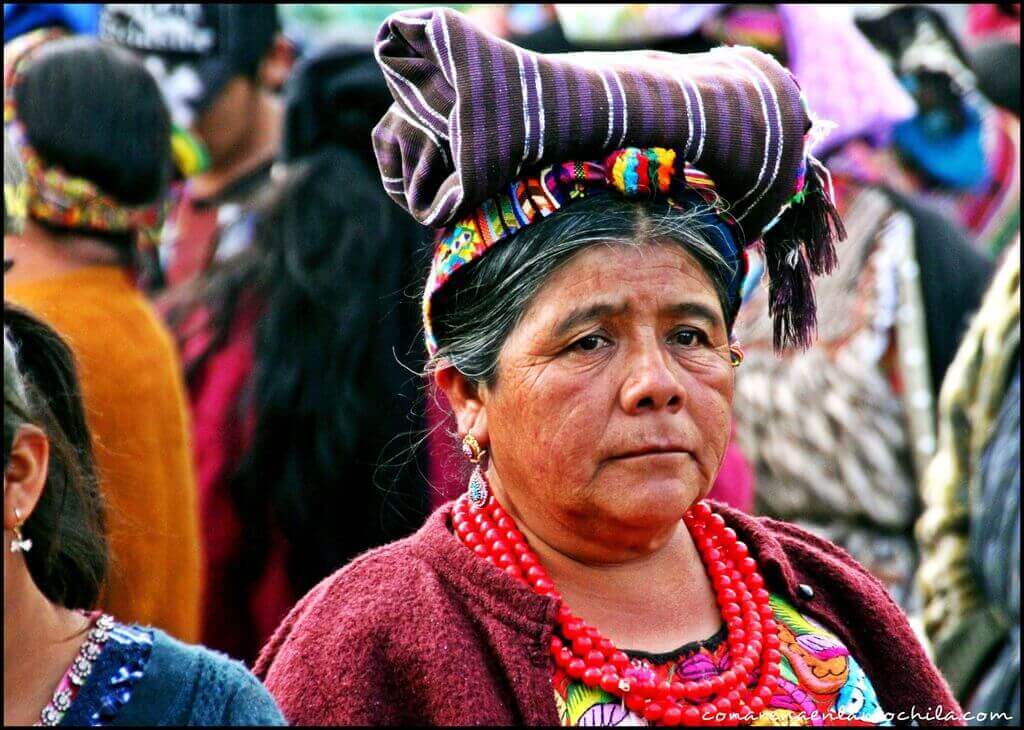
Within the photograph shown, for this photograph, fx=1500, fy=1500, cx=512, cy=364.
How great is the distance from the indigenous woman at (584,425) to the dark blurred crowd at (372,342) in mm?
408

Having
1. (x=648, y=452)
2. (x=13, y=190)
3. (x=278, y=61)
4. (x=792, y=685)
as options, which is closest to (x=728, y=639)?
(x=792, y=685)

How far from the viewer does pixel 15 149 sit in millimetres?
3990

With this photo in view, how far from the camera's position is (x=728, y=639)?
7.88 feet

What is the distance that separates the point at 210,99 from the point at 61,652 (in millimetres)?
5053

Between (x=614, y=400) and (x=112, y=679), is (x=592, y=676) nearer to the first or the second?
(x=614, y=400)

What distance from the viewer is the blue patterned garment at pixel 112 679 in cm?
197

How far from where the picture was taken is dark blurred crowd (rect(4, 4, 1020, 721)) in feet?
12.7

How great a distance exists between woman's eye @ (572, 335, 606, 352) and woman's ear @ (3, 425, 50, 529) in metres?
0.80

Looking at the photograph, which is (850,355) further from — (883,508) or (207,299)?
(207,299)

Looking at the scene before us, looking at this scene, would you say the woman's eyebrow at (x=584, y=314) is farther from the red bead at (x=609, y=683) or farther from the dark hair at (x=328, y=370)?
the dark hair at (x=328, y=370)

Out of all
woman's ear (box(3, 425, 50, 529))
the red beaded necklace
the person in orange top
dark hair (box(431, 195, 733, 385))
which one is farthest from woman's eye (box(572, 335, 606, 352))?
the person in orange top

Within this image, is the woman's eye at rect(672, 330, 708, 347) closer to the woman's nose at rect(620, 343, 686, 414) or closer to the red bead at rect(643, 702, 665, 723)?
the woman's nose at rect(620, 343, 686, 414)

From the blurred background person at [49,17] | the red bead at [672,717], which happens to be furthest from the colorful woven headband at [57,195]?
the red bead at [672,717]

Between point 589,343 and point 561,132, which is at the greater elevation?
point 561,132
